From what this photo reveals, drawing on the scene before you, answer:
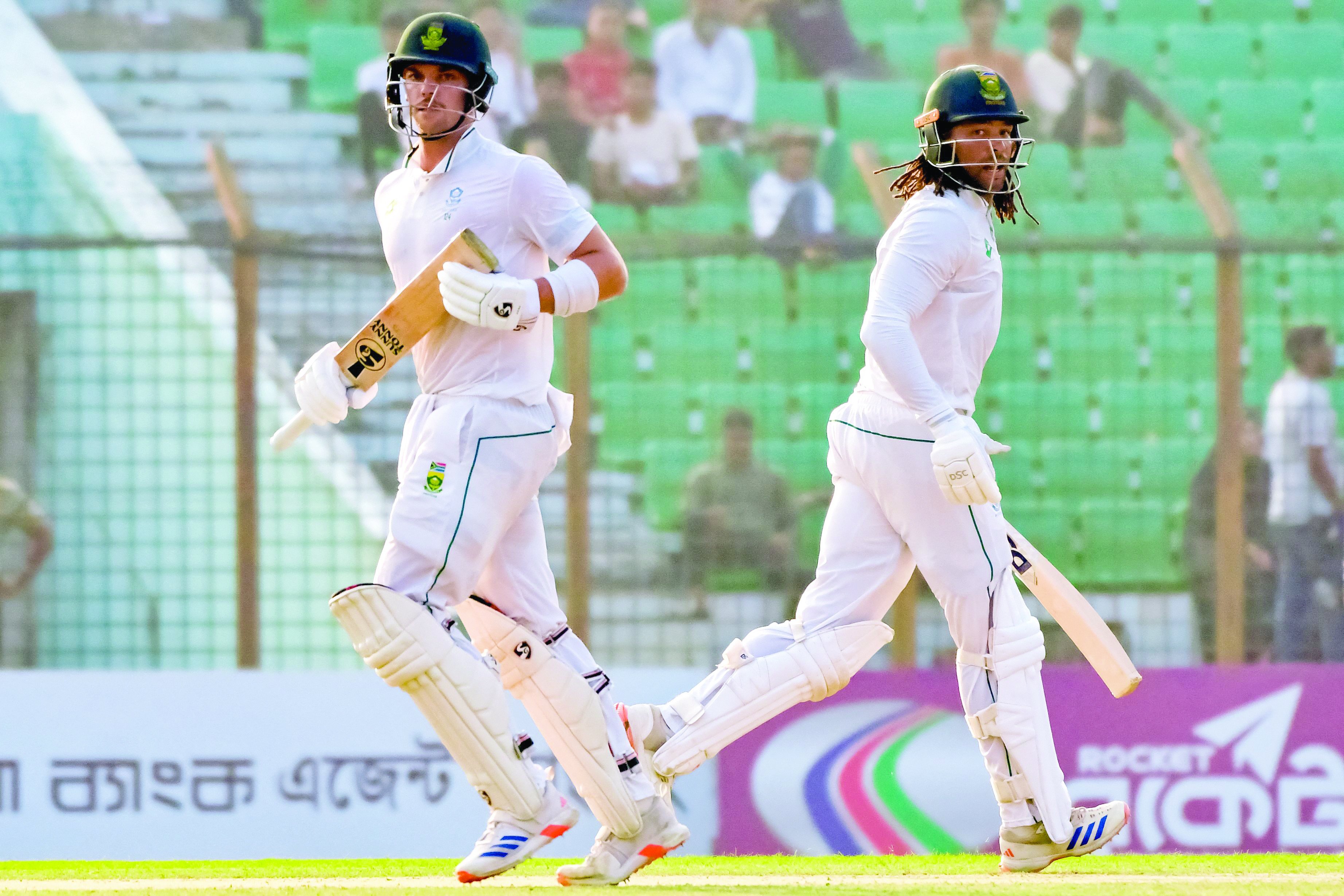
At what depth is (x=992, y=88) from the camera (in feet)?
12.7

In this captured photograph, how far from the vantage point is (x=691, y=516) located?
21.1 feet

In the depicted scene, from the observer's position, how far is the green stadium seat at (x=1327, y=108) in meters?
7.30

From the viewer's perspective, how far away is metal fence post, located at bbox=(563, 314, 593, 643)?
6102mm

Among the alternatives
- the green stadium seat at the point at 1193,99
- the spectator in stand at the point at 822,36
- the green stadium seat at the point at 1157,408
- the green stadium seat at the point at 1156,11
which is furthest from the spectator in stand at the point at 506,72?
the green stadium seat at the point at 1193,99

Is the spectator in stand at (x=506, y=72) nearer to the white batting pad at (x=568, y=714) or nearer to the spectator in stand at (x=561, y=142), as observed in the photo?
the spectator in stand at (x=561, y=142)

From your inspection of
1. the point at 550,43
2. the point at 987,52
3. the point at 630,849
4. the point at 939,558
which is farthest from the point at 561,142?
the point at 630,849

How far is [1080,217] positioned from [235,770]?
3785mm

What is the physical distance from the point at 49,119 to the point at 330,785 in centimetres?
295

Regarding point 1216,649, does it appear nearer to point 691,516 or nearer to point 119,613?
point 691,516

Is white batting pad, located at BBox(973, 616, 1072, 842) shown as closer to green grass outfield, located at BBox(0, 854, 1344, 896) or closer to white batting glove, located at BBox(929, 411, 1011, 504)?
green grass outfield, located at BBox(0, 854, 1344, 896)

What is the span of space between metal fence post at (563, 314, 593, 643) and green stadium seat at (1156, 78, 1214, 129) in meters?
2.80

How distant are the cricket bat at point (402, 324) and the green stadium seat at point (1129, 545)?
351 cm

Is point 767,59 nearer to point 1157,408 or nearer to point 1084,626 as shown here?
point 1157,408

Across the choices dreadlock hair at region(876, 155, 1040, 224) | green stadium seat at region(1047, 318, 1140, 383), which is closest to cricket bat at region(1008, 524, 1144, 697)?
dreadlock hair at region(876, 155, 1040, 224)
